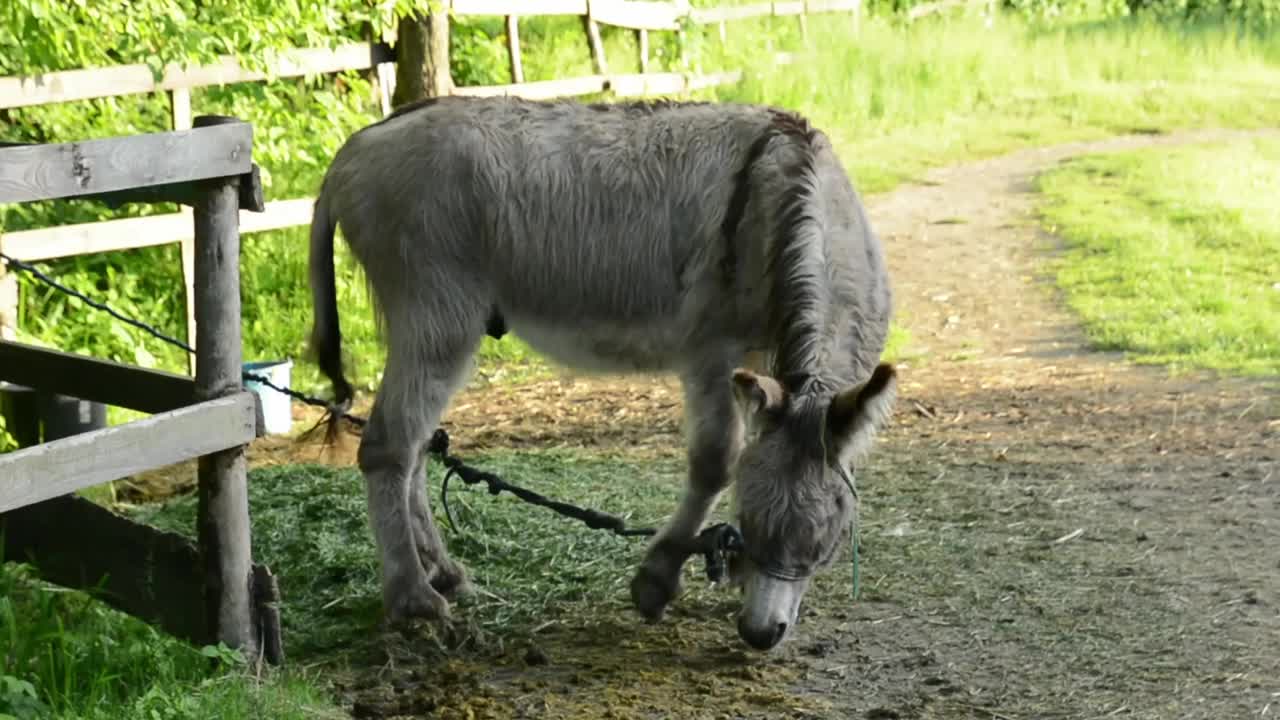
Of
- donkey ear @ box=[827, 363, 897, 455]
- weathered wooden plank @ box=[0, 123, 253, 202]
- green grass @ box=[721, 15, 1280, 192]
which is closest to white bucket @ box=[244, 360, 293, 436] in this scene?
weathered wooden plank @ box=[0, 123, 253, 202]

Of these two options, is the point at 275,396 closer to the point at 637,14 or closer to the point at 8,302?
the point at 8,302

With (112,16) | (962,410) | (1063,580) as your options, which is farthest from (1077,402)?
(112,16)

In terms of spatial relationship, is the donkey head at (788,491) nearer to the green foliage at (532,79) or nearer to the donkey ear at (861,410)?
the donkey ear at (861,410)

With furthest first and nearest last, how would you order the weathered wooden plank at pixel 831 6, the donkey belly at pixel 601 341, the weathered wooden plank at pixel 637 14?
the weathered wooden plank at pixel 831 6 < the weathered wooden plank at pixel 637 14 < the donkey belly at pixel 601 341

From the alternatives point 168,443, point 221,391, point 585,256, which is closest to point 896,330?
point 585,256

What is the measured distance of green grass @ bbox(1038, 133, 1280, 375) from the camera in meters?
8.52

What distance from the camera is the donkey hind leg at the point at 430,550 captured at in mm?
5234

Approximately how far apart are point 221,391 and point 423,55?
16.4 feet

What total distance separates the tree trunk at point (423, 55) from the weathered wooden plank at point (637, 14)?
321cm

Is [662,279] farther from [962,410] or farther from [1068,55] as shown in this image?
[1068,55]

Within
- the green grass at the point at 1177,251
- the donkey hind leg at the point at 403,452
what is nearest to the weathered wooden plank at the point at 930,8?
the green grass at the point at 1177,251

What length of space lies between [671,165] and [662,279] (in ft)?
1.19

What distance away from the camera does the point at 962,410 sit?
7559 millimetres

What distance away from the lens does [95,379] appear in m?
4.82
